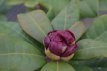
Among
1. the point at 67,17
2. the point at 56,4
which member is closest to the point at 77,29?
the point at 67,17

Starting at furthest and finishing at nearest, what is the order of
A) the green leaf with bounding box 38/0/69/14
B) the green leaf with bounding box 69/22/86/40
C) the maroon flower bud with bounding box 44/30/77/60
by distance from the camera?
the green leaf with bounding box 38/0/69/14, the green leaf with bounding box 69/22/86/40, the maroon flower bud with bounding box 44/30/77/60

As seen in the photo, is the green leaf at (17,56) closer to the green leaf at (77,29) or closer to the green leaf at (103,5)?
the green leaf at (77,29)

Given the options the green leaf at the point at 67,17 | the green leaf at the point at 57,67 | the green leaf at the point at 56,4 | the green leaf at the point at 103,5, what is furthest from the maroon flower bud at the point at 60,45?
the green leaf at the point at 103,5

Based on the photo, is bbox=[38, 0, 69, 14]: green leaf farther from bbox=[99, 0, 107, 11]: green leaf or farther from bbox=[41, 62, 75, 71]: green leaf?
bbox=[41, 62, 75, 71]: green leaf

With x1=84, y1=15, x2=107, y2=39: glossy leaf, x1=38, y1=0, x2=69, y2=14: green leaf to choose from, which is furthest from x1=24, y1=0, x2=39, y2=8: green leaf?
x1=84, y1=15, x2=107, y2=39: glossy leaf

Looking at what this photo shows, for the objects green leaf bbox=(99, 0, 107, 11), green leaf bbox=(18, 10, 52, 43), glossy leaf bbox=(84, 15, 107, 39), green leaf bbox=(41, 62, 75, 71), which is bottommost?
green leaf bbox=(99, 0, 107, 11)

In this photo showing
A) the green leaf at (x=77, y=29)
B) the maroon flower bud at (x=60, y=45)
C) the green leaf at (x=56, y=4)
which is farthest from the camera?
the green leaf at (x=56, y=4)

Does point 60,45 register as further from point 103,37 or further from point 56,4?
point 56,4
